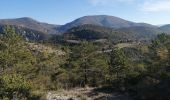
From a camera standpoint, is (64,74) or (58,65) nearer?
(64,74)

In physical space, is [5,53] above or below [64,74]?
above

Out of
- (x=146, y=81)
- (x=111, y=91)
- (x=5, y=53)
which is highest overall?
(x=5, y=53)

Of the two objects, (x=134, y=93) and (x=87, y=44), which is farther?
(x=87, y=44)

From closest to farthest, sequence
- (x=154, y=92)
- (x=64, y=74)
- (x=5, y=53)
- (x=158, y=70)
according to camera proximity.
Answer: (x=154, y=92)
(x=158, y=70)
(x=5, y=53)
(x=64, y=74)

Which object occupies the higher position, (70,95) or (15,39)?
(15,39)

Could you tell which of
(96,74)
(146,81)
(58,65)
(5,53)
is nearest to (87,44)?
(96,74)

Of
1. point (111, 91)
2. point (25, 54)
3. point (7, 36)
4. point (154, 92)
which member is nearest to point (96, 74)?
point (111, 91)

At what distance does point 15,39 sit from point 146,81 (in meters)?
30.5

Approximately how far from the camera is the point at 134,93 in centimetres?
5197

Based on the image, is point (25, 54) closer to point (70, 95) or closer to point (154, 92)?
point (70, 95)

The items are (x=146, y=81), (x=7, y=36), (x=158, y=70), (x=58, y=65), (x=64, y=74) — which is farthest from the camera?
(x=58, y=65)

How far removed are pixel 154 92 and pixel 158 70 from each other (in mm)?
7714

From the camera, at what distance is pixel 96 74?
231 feet

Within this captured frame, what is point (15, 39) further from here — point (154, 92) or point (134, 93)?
point (154, 92)
